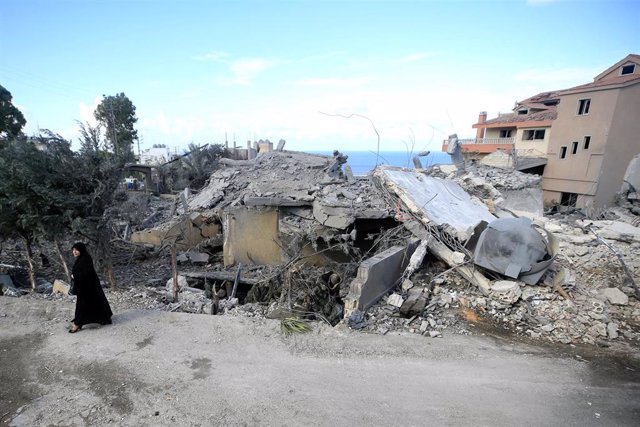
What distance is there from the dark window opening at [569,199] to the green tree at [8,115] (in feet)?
125

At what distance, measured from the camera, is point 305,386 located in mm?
3783

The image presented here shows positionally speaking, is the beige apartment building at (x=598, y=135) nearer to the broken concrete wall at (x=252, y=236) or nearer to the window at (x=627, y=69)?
the window at (x=627, y=69)

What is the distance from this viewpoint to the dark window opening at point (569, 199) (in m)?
21.4

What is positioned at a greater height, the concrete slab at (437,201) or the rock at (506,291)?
the concrete slab at (437,201)

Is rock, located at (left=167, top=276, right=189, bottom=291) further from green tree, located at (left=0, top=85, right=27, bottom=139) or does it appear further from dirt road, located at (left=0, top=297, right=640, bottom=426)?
green tree, located at (left=0, top=85, right=27, bottom=139)

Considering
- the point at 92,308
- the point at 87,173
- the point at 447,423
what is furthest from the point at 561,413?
the point at 87,173

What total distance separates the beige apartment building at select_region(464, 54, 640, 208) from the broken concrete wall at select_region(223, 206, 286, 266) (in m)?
19.4

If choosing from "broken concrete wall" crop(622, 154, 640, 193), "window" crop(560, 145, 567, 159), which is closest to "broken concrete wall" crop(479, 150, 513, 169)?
"window" crop(560, 145, 567, 159)

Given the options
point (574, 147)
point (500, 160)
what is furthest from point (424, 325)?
point (574, 147)

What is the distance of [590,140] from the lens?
65.5ft

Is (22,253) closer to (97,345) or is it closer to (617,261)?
Answer: (97,345)

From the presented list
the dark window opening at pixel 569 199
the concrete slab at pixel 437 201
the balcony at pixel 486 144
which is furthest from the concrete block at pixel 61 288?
the dark window opening at pixel 569 199

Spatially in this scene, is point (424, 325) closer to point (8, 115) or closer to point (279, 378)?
point (279, 378)

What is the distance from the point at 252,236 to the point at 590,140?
2230cm
